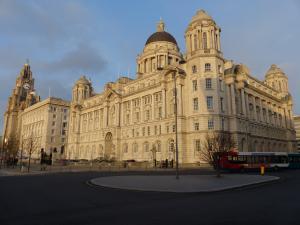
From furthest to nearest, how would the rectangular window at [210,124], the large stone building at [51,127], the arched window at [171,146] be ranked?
the large stone building at [51,127] < the arched window at [171,146] < the rectangular window at [210,124]

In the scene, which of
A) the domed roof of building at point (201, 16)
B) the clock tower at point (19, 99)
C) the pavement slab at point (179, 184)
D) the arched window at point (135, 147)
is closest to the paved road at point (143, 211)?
the pavement slab at point (179, 184)

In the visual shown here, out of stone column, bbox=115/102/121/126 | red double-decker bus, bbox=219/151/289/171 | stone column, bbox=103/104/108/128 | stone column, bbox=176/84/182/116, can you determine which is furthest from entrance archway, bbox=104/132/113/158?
red double-decker bus, bbox=219/151/289/171

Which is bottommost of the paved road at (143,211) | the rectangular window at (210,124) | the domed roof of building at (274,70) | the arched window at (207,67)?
the paved road at (143,211)

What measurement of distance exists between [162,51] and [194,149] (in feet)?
145

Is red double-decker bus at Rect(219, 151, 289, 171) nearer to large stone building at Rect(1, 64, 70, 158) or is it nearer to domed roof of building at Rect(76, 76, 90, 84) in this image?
large stone building at Rect(1, 64, 70, 158)

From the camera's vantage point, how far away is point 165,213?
10.6 meters

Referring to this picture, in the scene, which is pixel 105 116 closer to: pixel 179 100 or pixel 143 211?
pixel 179 100

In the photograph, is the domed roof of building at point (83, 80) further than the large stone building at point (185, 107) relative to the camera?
Yes

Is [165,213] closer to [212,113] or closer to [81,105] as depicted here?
[212,113]

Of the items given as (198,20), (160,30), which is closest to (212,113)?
(198,20)

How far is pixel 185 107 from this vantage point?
61.1 m

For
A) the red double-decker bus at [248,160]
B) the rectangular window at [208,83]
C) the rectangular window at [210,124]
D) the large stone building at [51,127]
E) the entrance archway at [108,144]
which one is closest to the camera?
the red double-decker bus at [248,160]

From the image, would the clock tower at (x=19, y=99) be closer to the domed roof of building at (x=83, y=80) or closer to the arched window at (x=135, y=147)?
the domed roof of building at (x=83, y=80)

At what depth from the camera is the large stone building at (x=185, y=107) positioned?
58312mm
